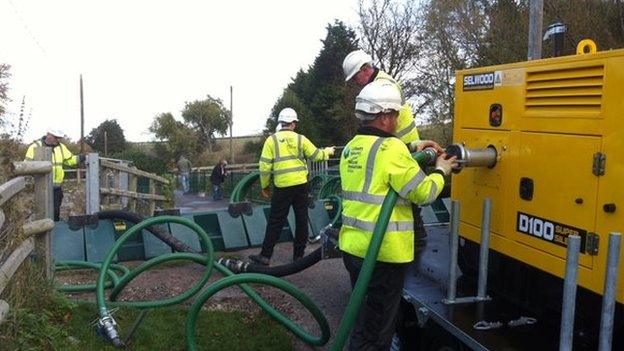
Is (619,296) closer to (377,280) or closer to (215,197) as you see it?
(377,280)

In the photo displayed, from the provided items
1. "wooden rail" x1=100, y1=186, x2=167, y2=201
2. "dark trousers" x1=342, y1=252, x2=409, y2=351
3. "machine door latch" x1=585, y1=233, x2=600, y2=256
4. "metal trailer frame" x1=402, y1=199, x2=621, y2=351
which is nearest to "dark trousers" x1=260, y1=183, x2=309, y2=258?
"metal trailer frame" x1=402, y1=199, x2=621, y2=351

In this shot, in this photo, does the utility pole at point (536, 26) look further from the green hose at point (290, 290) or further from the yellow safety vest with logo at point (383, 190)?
the yellow safety vest with logo at point (383, 190)

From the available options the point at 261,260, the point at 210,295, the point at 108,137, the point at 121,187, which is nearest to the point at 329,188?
the point at 261,260

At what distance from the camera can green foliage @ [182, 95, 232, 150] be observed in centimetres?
5381

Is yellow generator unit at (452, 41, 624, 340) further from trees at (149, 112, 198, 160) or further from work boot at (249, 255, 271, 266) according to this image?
trees at (149, 112, 198, 160)

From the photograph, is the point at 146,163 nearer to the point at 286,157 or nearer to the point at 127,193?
the point at 127,193

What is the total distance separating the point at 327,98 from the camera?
33.2m

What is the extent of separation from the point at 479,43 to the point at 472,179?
18017 millimetres

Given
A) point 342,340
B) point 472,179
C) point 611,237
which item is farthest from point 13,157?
point 611,237

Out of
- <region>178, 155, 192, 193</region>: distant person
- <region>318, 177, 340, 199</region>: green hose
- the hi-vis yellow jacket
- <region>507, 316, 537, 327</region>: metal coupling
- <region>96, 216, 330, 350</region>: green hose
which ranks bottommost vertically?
<region>178, 155, 192, 193</region>: distant person

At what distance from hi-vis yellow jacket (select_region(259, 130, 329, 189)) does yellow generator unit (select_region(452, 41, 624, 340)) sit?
3.13m

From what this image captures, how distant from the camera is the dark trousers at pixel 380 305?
3.59 m

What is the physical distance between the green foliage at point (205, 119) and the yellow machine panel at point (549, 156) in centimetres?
5020

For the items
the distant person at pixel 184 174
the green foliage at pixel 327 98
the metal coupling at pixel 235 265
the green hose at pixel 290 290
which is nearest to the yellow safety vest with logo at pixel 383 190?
the green hose at pixel 290 290
